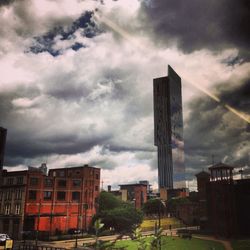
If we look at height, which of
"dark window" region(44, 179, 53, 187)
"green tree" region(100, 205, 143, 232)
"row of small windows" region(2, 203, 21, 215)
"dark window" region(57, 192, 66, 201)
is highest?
"dark window" region(44, 179, 53, 187)

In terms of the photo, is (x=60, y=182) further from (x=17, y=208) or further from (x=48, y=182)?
(x=17, y=208)

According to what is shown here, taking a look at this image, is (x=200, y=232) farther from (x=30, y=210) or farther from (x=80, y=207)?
(x=30, y=210)

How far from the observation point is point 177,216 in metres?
105

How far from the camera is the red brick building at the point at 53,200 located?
65.9m

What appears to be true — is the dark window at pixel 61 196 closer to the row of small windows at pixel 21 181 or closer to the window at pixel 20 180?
the row of small windows at pixel 21 181

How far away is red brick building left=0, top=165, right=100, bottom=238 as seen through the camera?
6588 cm

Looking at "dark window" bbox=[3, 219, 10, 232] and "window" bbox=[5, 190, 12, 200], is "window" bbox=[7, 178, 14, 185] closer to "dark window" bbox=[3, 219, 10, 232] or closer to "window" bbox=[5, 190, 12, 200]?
"window" bbox=[5, 190, 12, 200]

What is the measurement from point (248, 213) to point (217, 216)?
6.54m

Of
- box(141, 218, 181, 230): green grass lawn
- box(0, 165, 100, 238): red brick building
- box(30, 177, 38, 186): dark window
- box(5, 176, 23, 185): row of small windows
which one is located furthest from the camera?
box(141, 218, 181, 230): green grass lawn

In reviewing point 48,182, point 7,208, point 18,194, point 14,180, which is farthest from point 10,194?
point 48,182

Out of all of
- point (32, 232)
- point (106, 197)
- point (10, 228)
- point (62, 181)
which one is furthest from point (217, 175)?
point (10, 228)

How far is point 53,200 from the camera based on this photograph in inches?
2778

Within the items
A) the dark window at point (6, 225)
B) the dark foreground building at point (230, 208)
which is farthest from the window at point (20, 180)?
the dark foreground building at point (230, 208)

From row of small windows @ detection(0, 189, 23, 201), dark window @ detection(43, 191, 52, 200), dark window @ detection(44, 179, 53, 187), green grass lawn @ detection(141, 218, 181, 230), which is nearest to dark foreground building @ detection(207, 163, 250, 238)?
green grass lawn @ detection(141, 218, 181, 230)
